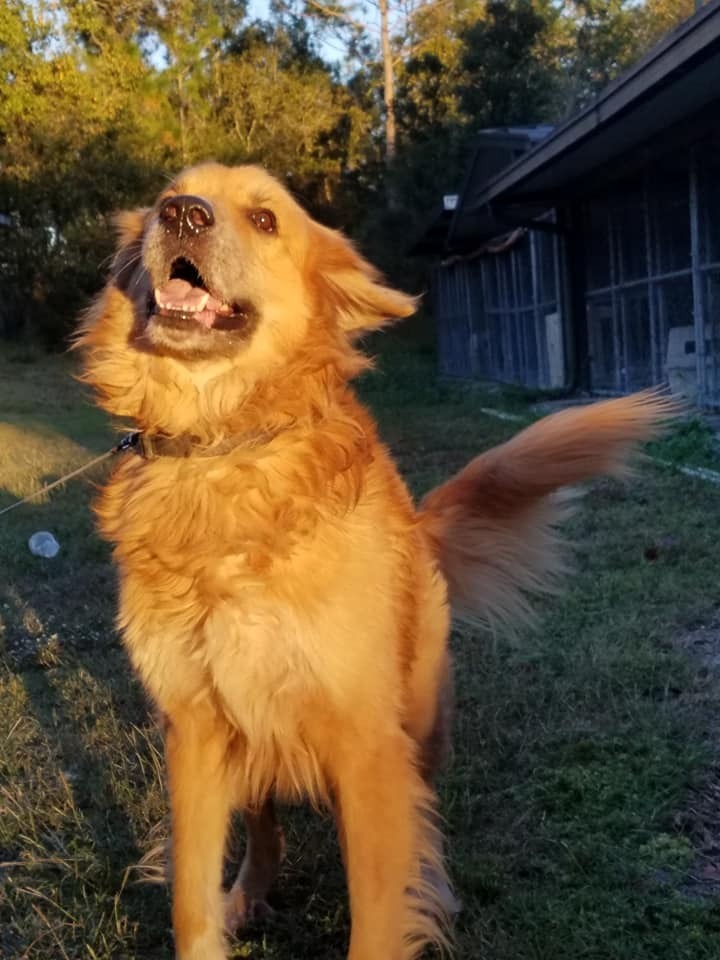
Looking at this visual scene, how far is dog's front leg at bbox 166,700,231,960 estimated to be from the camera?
231 centimetres

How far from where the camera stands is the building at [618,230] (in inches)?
341

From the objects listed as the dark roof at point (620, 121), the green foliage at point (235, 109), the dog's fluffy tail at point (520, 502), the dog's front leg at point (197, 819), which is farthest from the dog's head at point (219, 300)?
the green foliage at point (235, 109)

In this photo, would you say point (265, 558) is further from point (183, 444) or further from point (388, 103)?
point (388, 103)

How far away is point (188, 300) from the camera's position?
249cm

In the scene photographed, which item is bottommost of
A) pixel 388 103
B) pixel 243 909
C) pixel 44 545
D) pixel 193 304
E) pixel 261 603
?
pixel 243 909

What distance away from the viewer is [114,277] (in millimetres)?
2670

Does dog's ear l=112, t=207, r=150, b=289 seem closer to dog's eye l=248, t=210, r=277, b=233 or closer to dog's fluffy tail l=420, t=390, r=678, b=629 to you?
dog's eye l=248, t=210, r=277, b=233

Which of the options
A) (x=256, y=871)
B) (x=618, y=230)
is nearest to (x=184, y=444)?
(x=256, y=871)

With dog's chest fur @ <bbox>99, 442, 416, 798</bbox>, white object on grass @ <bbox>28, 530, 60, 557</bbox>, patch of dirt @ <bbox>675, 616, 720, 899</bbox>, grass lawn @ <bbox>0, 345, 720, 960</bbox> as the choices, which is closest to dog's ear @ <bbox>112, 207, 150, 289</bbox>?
dog's chest fur @ <bbox>99, 442, 416, 798</bbox>

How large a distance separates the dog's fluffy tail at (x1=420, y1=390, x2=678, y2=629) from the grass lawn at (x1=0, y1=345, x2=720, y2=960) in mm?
540

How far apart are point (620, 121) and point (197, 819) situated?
8.32 meters

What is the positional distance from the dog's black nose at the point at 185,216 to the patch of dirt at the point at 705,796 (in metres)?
2.05

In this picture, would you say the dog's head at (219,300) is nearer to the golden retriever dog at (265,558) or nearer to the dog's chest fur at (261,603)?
the golden retriever dog at (265,558)

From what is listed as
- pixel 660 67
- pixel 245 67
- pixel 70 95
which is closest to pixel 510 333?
pixel 660 67
